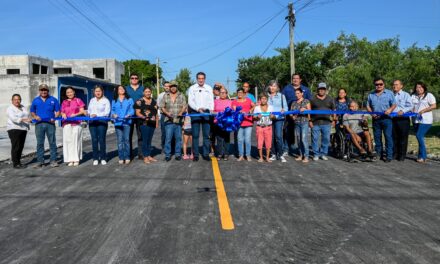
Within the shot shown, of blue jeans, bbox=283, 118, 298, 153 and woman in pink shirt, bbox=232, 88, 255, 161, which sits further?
blue jeans, bbox=283, 118, 298, 153

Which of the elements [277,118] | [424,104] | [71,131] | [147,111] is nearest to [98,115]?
[71,131]

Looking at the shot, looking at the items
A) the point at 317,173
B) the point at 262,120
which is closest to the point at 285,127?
the point at 262,120

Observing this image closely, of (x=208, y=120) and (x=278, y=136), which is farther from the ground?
(x=208, y=120)

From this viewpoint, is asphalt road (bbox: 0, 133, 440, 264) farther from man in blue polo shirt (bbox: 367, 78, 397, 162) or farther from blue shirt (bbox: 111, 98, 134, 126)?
blue shirt (bbox: 111, 98, 134, 126)

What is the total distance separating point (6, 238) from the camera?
4.34 m

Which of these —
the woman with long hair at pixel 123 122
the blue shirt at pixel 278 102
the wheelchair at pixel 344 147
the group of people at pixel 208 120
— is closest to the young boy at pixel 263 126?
the group of people at pixel 208 120

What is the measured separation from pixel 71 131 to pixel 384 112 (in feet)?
25.0

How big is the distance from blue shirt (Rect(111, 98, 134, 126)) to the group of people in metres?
0.02

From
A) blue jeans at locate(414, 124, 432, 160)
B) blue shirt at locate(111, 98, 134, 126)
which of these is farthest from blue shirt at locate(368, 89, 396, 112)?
blue shirt at locate(111, 98, 134, 126)

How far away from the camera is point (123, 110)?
959 cm

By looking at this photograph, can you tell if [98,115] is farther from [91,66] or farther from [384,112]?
[91,66]

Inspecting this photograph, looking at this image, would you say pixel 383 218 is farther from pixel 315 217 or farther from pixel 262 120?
pixel 262 120

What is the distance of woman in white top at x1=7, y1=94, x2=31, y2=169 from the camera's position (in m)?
9.22

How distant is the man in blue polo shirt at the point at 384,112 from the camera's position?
31.7 feet
